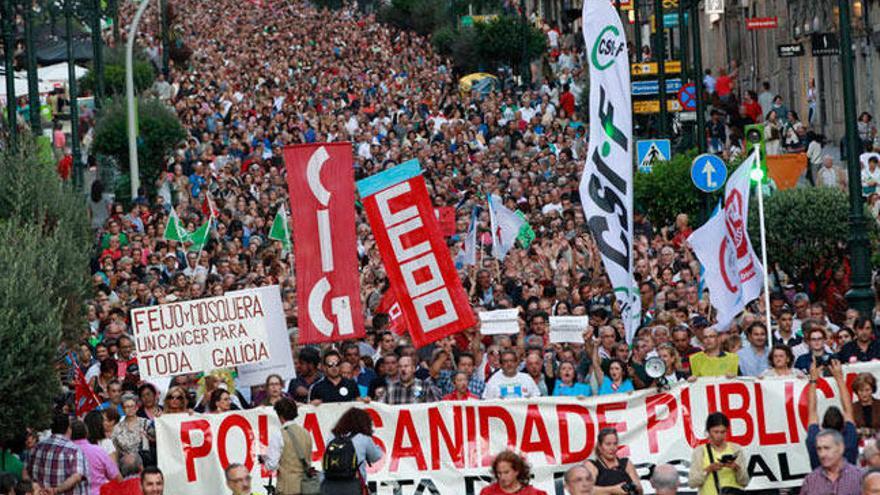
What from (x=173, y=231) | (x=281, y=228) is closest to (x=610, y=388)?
(x=281, y=228)

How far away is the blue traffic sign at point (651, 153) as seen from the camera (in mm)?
32219

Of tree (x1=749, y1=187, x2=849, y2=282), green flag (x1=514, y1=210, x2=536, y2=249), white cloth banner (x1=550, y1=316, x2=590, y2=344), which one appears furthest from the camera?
green flag (x1=514, y1=210, x2=536, y2=249)

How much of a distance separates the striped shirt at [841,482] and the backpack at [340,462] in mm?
2877

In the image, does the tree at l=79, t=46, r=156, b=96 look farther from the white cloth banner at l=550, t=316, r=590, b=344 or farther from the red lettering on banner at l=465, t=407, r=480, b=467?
the red lettering on banner at l=465, t=407, r=480, b=467

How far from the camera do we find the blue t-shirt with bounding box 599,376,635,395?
58.1 ft

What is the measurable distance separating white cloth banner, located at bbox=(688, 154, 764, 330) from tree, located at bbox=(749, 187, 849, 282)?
5.61m

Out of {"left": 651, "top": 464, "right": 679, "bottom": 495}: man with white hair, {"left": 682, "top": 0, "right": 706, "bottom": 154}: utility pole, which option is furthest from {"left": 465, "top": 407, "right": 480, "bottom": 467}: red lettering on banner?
{"left": 682, "top": 0, "right": 706, "bottom": 154}: utility pole

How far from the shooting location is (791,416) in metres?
16.8

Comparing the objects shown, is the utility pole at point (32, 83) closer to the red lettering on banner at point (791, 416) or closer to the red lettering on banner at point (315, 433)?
the red lettering on banner at point (315, 433)

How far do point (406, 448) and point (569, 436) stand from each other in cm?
116

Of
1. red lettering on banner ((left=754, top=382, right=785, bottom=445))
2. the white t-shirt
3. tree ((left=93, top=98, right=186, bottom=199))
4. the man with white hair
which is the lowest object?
red lettering on banner ((left=754, top=382, right=785, bottom=445))

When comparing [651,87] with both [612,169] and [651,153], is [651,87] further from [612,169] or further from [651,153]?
[612,169]

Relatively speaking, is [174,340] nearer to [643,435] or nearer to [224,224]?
[643,435]

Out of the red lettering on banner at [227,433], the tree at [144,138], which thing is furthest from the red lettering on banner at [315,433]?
the tree at [144,138]
